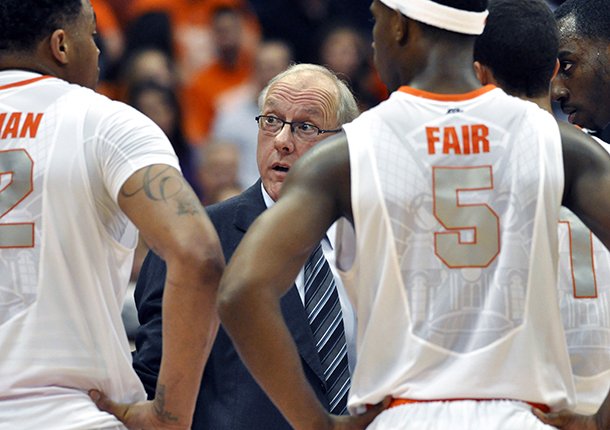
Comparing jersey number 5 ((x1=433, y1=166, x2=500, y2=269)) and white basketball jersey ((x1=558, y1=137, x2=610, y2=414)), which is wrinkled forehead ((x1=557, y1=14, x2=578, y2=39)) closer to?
white basketball jersey ((x1=558, y1=137, x2=610, y2=414))

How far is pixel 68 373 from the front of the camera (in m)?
3.46

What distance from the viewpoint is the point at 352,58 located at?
923 cm

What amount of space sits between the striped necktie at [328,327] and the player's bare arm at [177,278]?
0.98 meters

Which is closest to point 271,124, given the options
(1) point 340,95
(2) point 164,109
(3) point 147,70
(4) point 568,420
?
(1) point 340,95

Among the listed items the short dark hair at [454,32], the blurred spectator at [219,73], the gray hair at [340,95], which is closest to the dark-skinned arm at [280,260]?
the short dark hair at [454,32]

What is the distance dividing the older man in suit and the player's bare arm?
86 centimetres

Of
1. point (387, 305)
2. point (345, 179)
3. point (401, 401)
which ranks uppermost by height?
point (345, 179)

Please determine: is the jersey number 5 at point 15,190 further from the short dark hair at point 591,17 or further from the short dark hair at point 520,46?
the short dark hair at point 591,17

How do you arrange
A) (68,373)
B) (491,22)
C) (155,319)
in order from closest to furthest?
1. (68,373)
2. (491,22)
3. (155,319)

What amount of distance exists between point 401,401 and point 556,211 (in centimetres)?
66

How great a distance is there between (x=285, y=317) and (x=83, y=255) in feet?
4.17

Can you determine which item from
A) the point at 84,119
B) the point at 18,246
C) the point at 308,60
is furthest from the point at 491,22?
the point at 308,60

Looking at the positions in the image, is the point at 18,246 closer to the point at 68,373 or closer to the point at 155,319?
the point at 68,373

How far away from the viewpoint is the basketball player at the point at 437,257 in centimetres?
322
